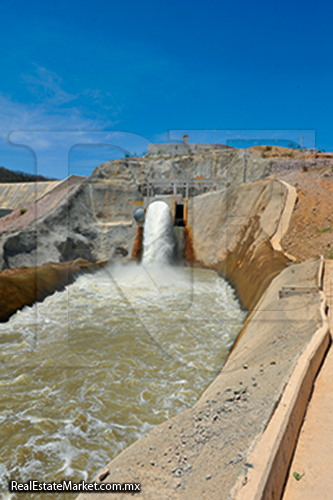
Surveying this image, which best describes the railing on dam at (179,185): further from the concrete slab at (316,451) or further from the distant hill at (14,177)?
the distant hill at (14,177)

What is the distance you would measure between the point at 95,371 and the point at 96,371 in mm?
23

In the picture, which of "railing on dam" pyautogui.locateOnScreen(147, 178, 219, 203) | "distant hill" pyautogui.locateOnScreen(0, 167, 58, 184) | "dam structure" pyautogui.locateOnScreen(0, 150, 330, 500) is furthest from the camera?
"distant hill" pyautogui.locateOnScreen(0, 167, 58, 184)

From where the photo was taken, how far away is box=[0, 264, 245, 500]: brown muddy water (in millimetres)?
4492

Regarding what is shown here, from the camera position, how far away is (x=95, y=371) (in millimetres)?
6605

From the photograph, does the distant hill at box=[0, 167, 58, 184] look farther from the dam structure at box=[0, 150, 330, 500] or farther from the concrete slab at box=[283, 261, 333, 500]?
the concrete slab at box=[283, 261, 333, 500]

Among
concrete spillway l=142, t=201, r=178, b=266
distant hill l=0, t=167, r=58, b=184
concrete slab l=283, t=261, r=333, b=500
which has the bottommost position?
concrete slab l=283, t=261, r=333, b=500

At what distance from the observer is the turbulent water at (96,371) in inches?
177

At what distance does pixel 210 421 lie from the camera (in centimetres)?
402

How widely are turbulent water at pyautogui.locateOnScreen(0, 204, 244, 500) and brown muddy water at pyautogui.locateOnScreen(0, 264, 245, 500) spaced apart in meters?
0.02

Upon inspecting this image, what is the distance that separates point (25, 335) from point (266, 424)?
7.50 metres

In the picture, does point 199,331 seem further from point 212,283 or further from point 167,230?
point 167,230

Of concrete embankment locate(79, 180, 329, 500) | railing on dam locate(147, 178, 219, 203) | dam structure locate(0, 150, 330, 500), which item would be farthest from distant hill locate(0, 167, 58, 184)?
concrete embankment locate(79, 180, 329, 500)

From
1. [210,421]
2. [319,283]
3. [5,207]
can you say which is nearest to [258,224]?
[319,283]

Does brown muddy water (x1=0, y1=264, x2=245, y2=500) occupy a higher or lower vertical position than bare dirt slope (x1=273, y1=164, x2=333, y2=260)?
lower
